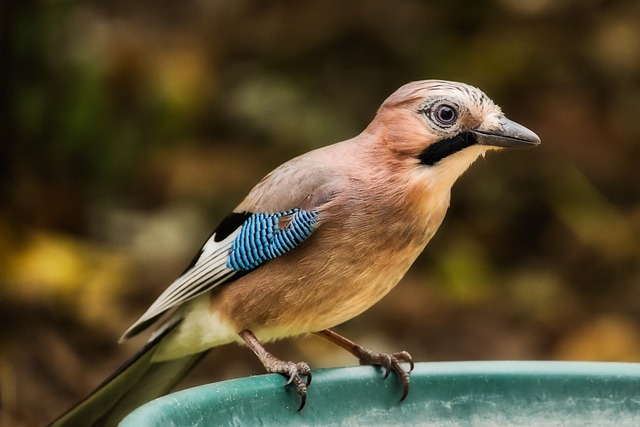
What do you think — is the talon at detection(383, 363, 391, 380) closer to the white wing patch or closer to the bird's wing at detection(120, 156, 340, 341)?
the bird's wing at detection(120, 156, 340, 341)

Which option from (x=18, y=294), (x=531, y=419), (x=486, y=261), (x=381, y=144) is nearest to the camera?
(x=531, y=419)

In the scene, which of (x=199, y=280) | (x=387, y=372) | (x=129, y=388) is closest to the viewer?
(x=387, y=372)

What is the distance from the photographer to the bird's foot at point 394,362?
299cm

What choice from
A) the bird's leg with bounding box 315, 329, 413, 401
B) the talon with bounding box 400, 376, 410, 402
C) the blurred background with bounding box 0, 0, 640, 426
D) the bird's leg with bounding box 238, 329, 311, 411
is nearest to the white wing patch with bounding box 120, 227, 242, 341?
the bird's leg with bounding box 238, 329, 311, 411

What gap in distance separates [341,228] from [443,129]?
42 cm

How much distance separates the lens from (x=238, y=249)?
3.46m

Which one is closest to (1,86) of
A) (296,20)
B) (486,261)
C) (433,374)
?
(296,20)

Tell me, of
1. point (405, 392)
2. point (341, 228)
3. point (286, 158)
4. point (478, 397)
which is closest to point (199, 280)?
point (341, 228)

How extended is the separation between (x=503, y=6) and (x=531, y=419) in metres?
4.98

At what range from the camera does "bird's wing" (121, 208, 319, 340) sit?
130 inches

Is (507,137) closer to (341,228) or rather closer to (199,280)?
(341,228)

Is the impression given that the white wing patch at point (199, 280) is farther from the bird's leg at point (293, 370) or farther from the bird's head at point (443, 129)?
the bird's head at point (443, 129)

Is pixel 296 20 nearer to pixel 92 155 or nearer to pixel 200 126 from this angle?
pixel 200 126

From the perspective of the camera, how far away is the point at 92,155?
6.58 meters
